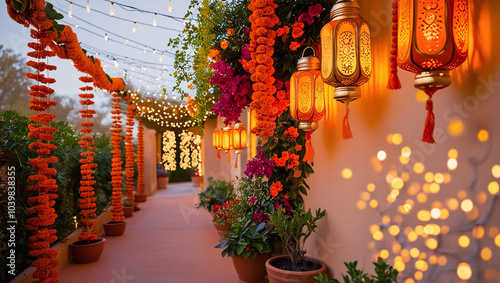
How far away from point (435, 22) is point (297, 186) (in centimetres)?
220

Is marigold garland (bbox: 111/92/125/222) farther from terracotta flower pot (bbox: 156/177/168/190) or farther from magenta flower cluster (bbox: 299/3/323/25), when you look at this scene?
terracotta flower pot (bbox: 156/177/168/190)

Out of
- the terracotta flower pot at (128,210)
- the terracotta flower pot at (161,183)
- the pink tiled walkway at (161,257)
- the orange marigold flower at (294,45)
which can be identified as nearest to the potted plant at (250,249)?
the pink tiled walkway at (161,257)

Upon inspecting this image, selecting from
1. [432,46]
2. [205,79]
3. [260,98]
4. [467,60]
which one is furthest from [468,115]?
[205,79]

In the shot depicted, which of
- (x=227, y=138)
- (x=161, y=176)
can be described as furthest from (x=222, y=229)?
(x=161, y=176)

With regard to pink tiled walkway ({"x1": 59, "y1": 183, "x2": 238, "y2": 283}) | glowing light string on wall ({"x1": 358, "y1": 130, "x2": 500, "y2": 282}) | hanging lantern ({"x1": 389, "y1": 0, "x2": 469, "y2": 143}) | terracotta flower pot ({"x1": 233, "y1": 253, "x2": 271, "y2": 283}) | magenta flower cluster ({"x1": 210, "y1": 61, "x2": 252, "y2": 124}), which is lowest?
pink tiled walkway ({"x1": 59, "y1": 183, "x2": 238, "y2": 283})

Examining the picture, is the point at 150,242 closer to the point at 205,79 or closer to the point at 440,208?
the point at 205,79

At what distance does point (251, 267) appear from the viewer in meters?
3.28

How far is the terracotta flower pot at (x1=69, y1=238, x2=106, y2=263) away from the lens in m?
4.33

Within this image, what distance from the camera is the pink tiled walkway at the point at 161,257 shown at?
12.6 ft

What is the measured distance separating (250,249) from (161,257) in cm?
195

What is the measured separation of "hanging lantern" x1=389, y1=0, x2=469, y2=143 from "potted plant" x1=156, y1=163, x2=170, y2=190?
14.1 meters

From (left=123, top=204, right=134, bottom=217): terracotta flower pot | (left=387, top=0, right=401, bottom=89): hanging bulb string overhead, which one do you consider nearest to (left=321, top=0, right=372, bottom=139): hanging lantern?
(left=387, top=0, right=401, bottom=89): hanging bulb string overhead

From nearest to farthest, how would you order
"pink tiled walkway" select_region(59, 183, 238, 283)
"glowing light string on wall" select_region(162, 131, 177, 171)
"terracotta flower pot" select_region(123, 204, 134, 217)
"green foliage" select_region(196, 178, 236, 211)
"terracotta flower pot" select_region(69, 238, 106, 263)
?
"pink tiled walkway" select_region(59, 183, 238, 283) < "terracotta flower pot" select_region(69, 238, 106, 263) < "green foliage" select_region(196, 178, 236, 211) < "terracotta flower pot" select_region(123, 204, 134, 217) < "glowing light string on wall" select_region(162, 131, 177, 171)

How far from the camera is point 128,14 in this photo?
235 inches
